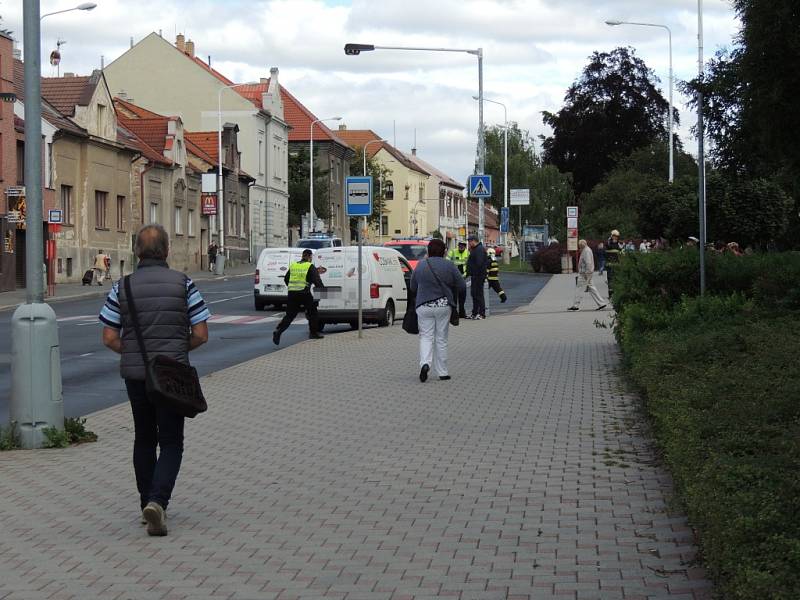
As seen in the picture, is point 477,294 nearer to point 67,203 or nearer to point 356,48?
point 356,48

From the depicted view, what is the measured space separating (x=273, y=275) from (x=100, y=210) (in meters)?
24.0

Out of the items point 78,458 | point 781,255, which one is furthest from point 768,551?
point 781,255

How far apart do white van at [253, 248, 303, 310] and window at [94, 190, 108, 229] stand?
73.6 ft

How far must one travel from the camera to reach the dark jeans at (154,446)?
7.24 metres

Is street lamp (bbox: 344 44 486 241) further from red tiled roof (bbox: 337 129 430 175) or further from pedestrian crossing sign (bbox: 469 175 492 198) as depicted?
red tiled roof (bbox: 337 129 430 175)

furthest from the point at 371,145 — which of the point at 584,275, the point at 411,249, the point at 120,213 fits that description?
the point at 584,275

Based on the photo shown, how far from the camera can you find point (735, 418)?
6031 mm

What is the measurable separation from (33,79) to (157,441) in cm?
428

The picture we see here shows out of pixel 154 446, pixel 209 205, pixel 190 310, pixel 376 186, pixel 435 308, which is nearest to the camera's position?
pixel 190 310

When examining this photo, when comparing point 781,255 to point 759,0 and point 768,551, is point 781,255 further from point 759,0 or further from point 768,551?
point 768,551

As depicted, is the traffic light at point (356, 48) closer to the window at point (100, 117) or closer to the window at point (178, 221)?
the window at point (100, 117)

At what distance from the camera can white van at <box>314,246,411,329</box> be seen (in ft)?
86.9

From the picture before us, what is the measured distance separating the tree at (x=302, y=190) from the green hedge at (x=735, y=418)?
7681 centimetres

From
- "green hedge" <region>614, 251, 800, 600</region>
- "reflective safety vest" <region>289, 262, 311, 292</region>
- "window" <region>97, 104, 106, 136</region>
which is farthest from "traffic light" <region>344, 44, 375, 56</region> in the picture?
"window" <region>97, 104, 106, 136</region>
